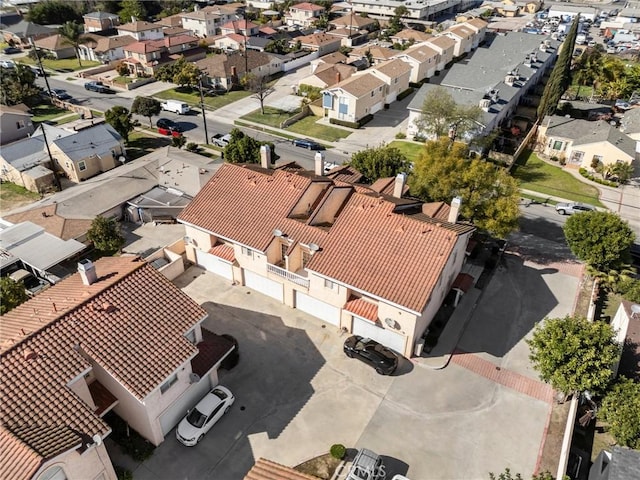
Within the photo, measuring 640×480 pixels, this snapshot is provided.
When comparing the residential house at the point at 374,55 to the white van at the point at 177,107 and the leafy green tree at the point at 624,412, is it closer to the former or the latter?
the white van at the point at 177,107

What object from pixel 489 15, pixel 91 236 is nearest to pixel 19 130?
pixel 91 236

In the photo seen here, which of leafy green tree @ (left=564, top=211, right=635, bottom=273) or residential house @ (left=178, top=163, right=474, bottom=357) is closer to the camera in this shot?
residential house @ (left=178, top=163, right=474, bottom=357)

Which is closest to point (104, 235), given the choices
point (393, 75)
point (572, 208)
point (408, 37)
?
point (572, 208)

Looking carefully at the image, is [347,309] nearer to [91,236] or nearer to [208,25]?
[91,236]

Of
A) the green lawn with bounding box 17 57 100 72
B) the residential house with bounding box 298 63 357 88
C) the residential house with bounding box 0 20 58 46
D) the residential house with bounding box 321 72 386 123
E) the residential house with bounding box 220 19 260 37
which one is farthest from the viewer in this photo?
the residential house with bounding box 220 19 260 37

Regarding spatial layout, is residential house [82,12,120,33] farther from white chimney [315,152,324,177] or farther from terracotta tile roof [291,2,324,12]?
white chimney [315,152,324,177]

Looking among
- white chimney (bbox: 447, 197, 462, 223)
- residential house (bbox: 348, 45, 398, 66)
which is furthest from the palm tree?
white chimney (bbox: 447, 197, 462, 223)

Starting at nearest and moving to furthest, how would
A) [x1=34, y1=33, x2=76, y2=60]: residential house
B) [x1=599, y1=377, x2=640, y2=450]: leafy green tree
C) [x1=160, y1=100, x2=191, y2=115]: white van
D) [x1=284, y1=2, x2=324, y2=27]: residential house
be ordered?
1. [x1=599, y1=377, x2=640, y2=450]: leafy green tree
2. [x1=160, y1=100, x2=191, y2=115]: white van
3. [x1=34, y1=33, x2=76, y2=60]: residential house
4. [x1=284, y1=2, x2=324, y2=27]: residential house

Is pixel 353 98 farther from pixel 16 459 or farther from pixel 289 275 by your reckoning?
pixel 16 459
